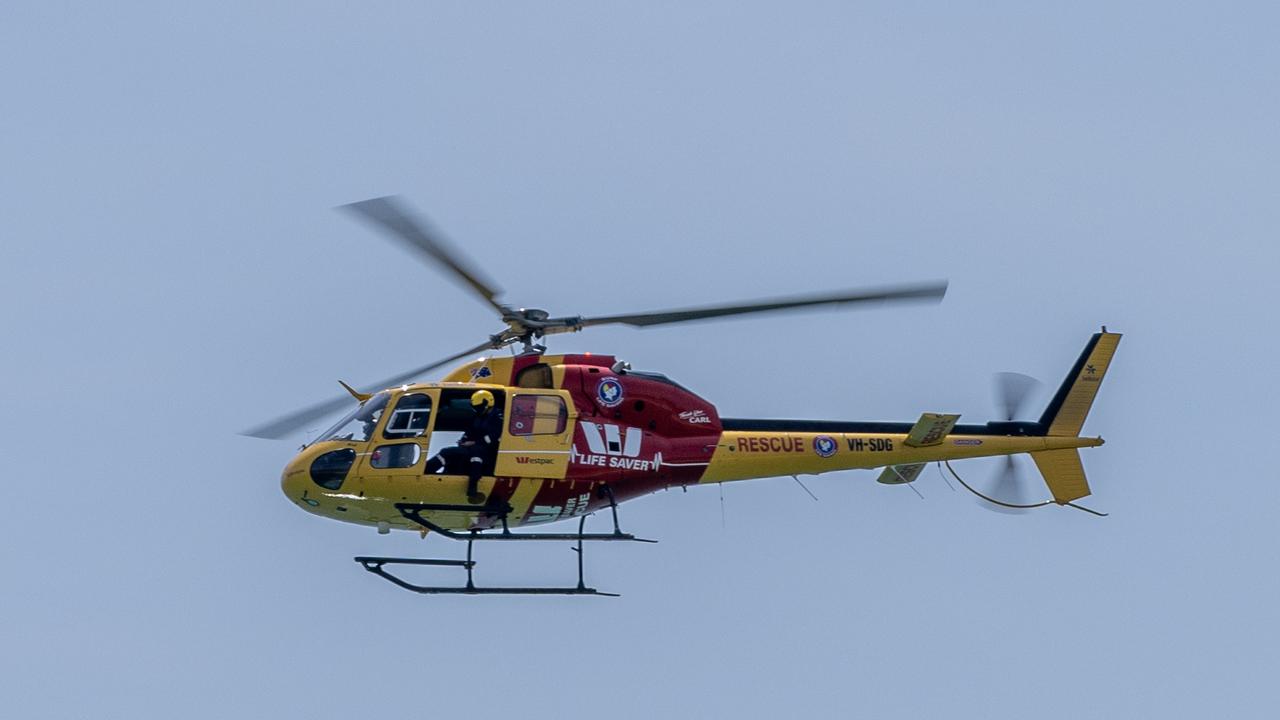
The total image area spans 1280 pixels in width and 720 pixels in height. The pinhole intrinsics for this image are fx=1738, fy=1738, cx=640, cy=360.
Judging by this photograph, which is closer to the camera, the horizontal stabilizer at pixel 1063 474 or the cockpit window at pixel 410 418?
the cockpit window at pixel 410 418

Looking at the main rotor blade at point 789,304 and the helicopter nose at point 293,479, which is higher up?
the main rotor blade at point 789,304

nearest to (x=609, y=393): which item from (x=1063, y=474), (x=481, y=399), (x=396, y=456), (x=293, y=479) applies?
(x=481, y=399)

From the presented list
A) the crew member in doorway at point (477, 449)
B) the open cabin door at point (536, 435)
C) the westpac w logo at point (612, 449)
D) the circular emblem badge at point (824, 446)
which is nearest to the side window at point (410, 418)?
the crew member in doorway at point (477, 449)

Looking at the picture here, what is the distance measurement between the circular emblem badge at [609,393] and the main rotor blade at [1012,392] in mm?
3733

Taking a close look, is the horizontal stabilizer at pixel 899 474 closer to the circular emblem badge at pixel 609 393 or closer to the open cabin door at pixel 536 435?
the circular emblem badge at pixel 609 393

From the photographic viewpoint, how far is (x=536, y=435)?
1501 cm

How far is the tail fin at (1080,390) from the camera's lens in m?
16.6

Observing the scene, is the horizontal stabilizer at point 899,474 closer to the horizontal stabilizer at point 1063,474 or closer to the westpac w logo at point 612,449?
the horizontal stabilizer at point 1063,474

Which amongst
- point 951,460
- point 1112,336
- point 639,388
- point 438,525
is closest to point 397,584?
point 438,525

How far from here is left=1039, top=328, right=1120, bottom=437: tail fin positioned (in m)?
16.6

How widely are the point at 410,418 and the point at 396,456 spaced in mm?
360

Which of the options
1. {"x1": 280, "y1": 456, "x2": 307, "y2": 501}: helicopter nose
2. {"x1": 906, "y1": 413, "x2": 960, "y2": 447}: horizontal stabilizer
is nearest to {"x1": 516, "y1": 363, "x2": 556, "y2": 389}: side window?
{"x1": 280, "y1": 456, "x2": 307, "y2": 501}: helicopter nose

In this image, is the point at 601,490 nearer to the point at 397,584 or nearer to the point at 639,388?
the point at 639,388

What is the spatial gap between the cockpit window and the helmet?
0.39 meters
